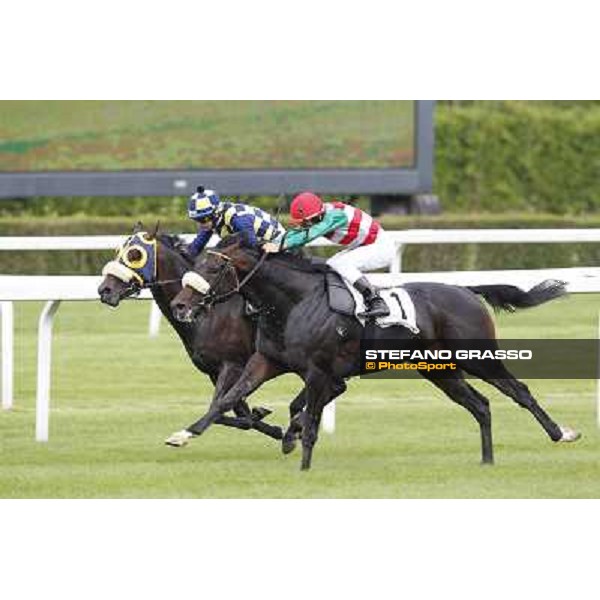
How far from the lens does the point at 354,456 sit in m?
8.73

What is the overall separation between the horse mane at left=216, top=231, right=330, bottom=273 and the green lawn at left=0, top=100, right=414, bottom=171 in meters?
10.7

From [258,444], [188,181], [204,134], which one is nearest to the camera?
[258,444]

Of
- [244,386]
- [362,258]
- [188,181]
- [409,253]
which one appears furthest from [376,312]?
[188,181]

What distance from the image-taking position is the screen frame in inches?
750

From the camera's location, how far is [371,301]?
8516mm

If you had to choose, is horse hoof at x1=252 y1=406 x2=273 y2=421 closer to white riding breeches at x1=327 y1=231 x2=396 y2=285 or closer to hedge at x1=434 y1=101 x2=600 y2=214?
white riding breeches at x1=327 y1=231 x2=396 y2=285

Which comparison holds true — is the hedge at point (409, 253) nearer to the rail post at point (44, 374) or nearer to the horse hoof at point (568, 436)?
the rail post at point (44, 374)

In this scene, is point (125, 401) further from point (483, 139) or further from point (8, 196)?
point (483, 139)

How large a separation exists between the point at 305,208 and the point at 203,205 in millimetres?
673

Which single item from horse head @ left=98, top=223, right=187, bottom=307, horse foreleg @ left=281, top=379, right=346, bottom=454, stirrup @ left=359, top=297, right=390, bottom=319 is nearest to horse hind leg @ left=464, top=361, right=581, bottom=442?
stirrup @ left=359, top=297, right=390, bottom=319

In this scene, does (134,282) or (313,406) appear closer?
(313,406)

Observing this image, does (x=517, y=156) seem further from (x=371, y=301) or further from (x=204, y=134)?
(x=371, y=301)

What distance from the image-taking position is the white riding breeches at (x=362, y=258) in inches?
340

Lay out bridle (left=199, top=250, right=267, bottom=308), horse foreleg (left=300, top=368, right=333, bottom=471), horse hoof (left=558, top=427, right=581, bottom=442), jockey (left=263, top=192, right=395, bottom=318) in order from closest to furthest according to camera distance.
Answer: horse foreleg (left=300, top=368, right=333, bottom=471) → bridle (left=199, top=250, right=267, bottom=308) → jockey (left=263, top=192, right=395, bottom=318) → horse hoof (left=558, top=427, right=581, bottom=442)
